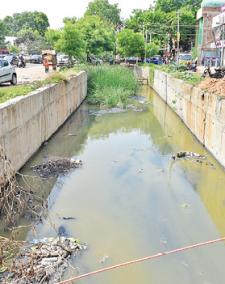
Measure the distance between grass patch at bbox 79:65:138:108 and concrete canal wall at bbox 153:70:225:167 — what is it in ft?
13.7

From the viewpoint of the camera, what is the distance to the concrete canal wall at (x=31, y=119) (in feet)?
30.0

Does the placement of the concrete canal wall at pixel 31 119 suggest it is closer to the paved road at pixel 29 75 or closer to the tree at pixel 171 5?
the paved road at pixel 29 75

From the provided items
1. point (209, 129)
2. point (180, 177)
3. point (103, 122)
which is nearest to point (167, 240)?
point (180, 177)

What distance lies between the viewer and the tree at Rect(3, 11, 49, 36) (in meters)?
95.5

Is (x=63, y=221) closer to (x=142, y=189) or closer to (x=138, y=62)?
(x=142, y=189)

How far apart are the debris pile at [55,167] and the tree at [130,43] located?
113 ft

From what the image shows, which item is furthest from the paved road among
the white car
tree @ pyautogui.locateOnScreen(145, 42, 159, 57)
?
tree @ pyautogui.locateOnScreen(145, 42, 159, 57)

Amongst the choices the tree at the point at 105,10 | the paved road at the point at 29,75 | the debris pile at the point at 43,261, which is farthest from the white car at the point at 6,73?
the tree at the point at 105,10

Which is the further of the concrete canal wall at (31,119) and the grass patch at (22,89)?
the grass patch at (22,89)

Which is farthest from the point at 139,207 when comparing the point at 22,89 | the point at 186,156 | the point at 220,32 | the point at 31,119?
the point at 220,32

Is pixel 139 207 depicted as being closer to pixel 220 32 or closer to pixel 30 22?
pixel 220 32

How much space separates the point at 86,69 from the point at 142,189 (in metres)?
19.8

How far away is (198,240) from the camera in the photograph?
732 cm

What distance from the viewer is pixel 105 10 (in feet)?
250
